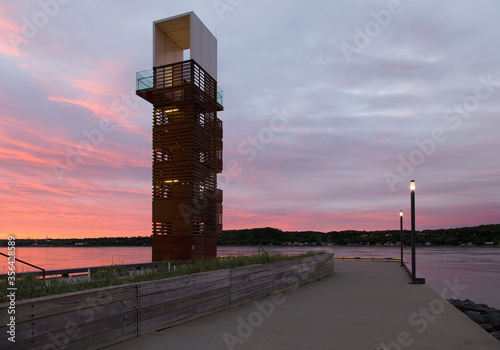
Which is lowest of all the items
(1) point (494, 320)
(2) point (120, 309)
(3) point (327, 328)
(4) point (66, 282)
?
(1) point (494, 320)

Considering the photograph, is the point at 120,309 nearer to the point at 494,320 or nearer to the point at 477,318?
the point at 494,320

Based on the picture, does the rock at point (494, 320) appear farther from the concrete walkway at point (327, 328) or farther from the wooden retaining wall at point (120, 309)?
the wooden retaining wall at point (120, 309)

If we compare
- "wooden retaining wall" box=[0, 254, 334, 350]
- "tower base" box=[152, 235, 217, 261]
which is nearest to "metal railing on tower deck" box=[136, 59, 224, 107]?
"tower base" box=[152, 235, 217, 261]

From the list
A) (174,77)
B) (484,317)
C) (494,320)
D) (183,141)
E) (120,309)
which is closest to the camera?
(120,309)

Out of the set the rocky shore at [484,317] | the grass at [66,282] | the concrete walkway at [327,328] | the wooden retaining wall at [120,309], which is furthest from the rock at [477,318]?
the grass at [66,282]

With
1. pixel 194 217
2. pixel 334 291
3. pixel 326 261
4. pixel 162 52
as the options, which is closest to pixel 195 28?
pixel 162 52

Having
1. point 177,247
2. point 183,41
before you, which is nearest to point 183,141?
point 177,247

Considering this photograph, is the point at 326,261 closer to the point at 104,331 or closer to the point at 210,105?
the point at 210,105

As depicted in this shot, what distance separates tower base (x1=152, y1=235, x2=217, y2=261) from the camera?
21.5 meters

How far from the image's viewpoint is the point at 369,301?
10.9 meters

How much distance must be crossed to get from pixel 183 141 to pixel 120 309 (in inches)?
A: 662

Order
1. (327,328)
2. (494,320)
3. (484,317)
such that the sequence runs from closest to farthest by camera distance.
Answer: (327,328) → (494,320) → (484,317)

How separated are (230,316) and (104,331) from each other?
10.2ft

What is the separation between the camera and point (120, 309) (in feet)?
20.0
